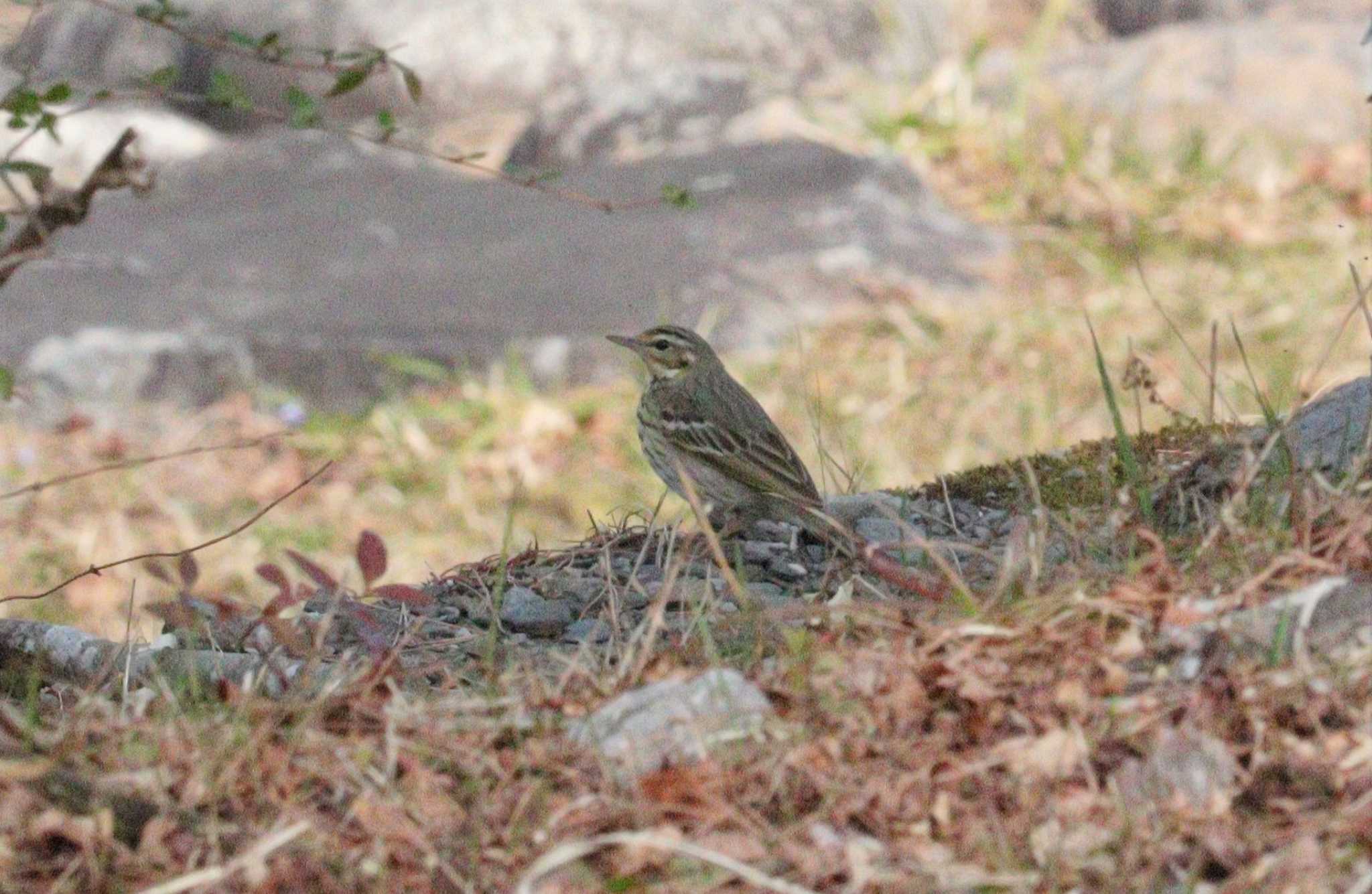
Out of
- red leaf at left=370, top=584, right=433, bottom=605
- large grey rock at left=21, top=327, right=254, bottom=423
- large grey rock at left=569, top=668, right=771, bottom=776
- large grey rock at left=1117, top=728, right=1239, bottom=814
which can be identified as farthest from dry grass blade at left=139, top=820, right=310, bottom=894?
large grey rock at left=21, top=327, right=254, bottom=423

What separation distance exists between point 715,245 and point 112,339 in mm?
3630

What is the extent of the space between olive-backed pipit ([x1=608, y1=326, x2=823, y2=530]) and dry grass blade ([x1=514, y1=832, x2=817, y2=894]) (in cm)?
232

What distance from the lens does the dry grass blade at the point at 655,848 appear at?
9.39 ft

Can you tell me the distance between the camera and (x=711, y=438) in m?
6.14

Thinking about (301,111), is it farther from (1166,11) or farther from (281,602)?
(1166,11)

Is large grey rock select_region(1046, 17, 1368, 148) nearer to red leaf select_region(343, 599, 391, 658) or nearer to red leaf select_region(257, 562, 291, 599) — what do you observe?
red leaf select_region(343, 599, 391, 658)

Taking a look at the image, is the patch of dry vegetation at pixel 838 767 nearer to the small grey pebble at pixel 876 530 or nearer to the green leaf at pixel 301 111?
the small grey pebble at pixel 876 530

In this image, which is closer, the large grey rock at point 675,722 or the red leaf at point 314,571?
the large grey rock at point 675,722

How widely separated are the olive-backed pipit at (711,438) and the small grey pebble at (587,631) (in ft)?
2.76

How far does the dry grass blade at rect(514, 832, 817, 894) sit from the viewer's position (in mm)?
2863

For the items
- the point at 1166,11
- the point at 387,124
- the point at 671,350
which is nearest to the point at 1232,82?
the point at 1166,11

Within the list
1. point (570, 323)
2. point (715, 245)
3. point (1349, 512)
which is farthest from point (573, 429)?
point (1349, 512)

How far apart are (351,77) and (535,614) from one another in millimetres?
1383

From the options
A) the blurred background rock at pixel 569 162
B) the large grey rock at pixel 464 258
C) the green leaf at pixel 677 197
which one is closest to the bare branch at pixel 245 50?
the green leaf at pixel 677 197
